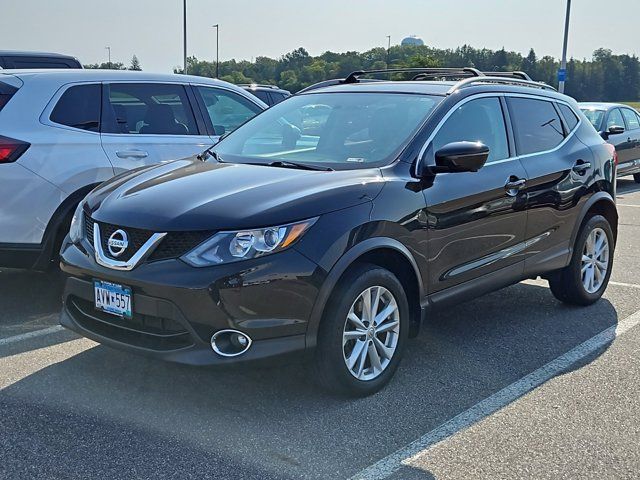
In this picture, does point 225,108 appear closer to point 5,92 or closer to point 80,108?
point 80,108

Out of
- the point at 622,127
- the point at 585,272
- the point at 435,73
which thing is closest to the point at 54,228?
the point at 435,73

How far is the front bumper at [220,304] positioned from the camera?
11.4 ft

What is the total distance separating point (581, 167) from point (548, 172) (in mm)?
522

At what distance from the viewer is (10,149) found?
5.11 m

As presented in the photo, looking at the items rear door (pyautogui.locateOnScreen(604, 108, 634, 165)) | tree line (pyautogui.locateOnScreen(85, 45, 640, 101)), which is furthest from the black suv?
tree line (pyautogui.locateOnScreen(85, 45, 640, 101))

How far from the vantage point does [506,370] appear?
177 inches

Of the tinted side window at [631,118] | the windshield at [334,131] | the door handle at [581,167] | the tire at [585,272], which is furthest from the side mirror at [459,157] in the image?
the tinted side window at [631,118]

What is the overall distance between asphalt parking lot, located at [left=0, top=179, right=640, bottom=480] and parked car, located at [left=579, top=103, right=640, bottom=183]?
9.51m

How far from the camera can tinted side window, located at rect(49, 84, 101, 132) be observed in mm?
5562

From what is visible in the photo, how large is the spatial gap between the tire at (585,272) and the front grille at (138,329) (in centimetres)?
333

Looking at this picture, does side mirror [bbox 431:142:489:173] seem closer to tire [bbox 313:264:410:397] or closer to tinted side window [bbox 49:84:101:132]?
tire [bbox 313:264:410:397]

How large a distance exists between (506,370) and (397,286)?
974mm

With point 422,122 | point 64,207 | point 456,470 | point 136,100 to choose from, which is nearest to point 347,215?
point 422,122

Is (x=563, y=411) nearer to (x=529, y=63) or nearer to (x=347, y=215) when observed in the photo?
(x=347, y=215)
